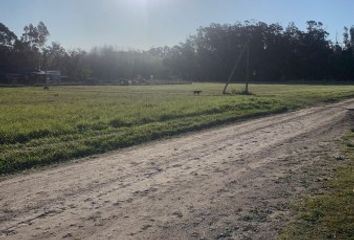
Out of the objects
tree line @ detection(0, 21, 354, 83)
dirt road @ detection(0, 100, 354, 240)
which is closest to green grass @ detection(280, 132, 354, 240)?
dirt road @ detection(0, 100, 354, 240)

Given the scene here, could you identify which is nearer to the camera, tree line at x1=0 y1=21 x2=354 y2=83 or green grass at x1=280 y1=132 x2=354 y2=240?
green grass at x1=280 y1=132 x2=354 y2=240

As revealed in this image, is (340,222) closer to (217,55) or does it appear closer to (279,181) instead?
(279,181)

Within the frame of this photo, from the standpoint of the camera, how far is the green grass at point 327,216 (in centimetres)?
638

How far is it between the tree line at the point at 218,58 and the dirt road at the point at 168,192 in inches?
4336

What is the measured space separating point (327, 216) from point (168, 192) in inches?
102

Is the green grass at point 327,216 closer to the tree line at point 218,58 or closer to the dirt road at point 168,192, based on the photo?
the dirt road at point 168,192

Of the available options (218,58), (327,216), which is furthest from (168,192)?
(218,58)

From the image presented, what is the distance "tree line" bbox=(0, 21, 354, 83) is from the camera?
126125mm

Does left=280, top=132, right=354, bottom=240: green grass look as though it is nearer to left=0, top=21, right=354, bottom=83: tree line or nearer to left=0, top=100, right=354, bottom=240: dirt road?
left=0, top=100, right=354, bottom=240: dirt road

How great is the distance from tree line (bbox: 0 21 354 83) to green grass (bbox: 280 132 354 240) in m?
114

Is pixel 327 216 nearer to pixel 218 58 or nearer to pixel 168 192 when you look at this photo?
pixel 168 192

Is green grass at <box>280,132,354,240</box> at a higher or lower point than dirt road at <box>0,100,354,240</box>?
higher

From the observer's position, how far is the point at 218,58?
13512 centimetres

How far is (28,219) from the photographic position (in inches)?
271
